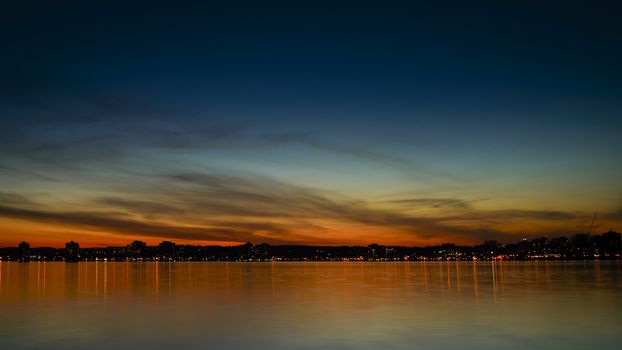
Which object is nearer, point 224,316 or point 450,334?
point 450,334

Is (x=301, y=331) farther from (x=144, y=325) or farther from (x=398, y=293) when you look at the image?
(x=398, y=293)

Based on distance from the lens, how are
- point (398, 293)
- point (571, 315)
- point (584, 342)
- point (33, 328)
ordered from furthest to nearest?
point (398, 293), point (571, 315), point (33, 328), point (584, 342)

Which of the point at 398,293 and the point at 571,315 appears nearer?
the point at 571,315

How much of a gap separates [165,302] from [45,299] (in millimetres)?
11659

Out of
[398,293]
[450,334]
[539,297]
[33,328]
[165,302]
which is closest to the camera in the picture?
[450,334]

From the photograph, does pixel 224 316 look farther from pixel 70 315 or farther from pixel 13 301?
pixel 13 301

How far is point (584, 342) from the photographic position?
29.8 meters

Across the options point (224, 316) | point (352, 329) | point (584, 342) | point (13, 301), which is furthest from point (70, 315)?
point (584, 342)

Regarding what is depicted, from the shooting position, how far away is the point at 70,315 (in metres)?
40.4

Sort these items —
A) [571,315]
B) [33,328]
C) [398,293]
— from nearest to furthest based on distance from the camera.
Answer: [33,328]
[571,315]
[398,293]

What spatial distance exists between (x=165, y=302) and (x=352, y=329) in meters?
22.0

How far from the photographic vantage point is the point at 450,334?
32125 millimetres

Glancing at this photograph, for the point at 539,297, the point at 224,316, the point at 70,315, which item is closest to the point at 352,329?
the point at 224,316

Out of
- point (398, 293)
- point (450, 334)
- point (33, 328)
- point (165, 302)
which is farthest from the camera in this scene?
point (398, 293)
